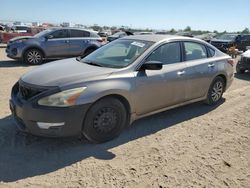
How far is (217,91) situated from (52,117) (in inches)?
157

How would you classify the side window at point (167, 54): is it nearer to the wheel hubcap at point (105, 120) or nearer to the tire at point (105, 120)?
the tire at point (105, 120)

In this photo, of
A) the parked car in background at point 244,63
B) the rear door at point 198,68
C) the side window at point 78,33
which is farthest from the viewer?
the side window at point 78,33

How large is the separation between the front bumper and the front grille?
0.13 meters

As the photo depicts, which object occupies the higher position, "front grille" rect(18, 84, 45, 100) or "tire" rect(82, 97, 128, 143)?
"front grille" rect(18, 84, 45, 100)

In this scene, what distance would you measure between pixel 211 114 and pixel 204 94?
438 millimetres

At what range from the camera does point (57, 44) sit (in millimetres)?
11836

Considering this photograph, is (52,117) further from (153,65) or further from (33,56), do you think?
(33,56)

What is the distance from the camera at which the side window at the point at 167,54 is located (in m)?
4.85

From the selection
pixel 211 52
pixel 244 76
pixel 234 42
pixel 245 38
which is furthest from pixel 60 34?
pixel 245 38

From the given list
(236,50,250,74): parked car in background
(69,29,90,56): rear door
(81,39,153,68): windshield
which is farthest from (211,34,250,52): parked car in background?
(81,39,153,68): windshield

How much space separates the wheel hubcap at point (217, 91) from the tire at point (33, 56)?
306 inches

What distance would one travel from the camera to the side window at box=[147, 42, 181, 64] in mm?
4846

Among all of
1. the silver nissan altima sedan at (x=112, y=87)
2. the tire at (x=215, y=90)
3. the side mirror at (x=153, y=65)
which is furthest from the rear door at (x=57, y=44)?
the side mirror at (x=153, y=65)

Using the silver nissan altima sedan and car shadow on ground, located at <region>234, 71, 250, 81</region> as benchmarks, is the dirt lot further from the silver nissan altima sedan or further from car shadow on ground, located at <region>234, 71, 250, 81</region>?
car shadow on ground, located at <region>234, 71, 250, 81</region>
